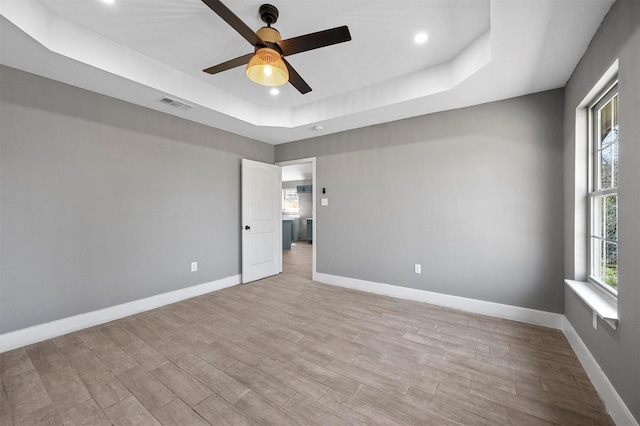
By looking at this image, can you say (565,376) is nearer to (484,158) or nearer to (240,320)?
(484,158)

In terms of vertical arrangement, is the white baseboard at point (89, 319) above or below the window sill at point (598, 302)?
below

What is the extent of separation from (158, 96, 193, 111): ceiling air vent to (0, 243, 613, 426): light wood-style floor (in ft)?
8.38

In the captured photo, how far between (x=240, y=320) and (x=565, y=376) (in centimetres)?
291

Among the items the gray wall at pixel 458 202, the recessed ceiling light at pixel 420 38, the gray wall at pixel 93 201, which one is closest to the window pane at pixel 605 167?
the gray wall at pixel 458 202

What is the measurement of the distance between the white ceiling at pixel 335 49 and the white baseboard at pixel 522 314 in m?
2.40

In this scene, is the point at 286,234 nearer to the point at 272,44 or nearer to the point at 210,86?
the point at 210,86

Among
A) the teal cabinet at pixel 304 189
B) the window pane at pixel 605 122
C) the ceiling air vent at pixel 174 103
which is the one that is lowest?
the window pane at pixel 605 122

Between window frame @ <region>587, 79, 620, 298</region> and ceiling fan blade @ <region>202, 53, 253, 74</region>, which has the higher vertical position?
ceiling fan blade @ <region>202, 53, 253, 74</region>

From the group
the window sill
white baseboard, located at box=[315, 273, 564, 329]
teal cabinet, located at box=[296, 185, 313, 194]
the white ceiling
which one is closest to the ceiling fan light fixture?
the white ceiling

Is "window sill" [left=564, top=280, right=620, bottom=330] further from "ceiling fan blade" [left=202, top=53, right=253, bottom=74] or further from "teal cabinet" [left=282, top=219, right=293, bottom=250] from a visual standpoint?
"teal cabinet" [left=282, top=219, right=293, bottom=250]

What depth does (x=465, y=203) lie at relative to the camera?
321cm

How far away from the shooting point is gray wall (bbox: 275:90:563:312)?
2793mm

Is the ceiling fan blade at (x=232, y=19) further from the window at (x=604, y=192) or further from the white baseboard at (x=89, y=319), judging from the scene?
the white baseboard at (x=89, y=319)

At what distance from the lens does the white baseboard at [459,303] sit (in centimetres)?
277
